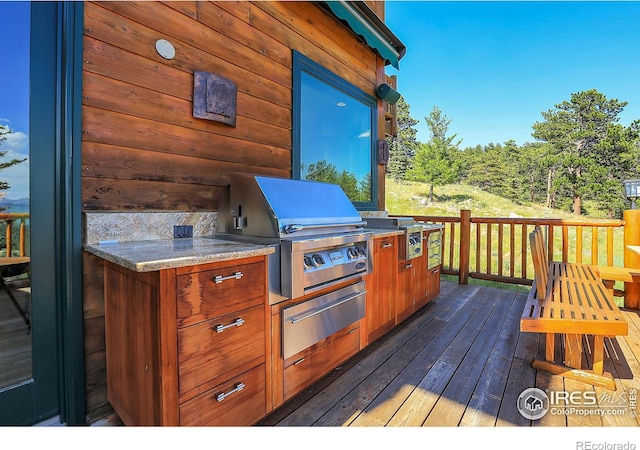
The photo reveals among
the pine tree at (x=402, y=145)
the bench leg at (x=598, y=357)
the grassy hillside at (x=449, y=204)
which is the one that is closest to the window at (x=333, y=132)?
the bench leg at (x=598, y=357)

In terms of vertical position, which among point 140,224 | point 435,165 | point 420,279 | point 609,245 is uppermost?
point 435,165

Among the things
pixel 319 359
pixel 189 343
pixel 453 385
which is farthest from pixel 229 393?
pixel 453 385

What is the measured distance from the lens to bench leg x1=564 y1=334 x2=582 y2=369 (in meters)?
1.92

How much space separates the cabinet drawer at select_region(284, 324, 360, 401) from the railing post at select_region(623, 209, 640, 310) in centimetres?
325

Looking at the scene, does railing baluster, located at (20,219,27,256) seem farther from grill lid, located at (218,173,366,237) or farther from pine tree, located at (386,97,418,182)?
pine tree, located at (386,97,418,182)

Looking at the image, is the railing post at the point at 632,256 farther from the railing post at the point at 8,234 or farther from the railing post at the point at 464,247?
the railing post at the point at 8,234

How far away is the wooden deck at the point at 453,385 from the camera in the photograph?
1.52 metres

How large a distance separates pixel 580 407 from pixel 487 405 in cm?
50

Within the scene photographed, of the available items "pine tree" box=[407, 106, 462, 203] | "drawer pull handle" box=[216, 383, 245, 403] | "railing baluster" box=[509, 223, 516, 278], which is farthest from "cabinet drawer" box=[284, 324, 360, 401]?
"pine tree" box=[407, 106, 462, 203]

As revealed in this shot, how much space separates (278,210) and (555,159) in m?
19.4

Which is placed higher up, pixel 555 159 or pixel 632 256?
pixel 555 159

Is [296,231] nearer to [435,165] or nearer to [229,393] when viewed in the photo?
[229,393]

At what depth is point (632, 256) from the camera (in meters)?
3.23

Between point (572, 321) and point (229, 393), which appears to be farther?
point (572, 321)
